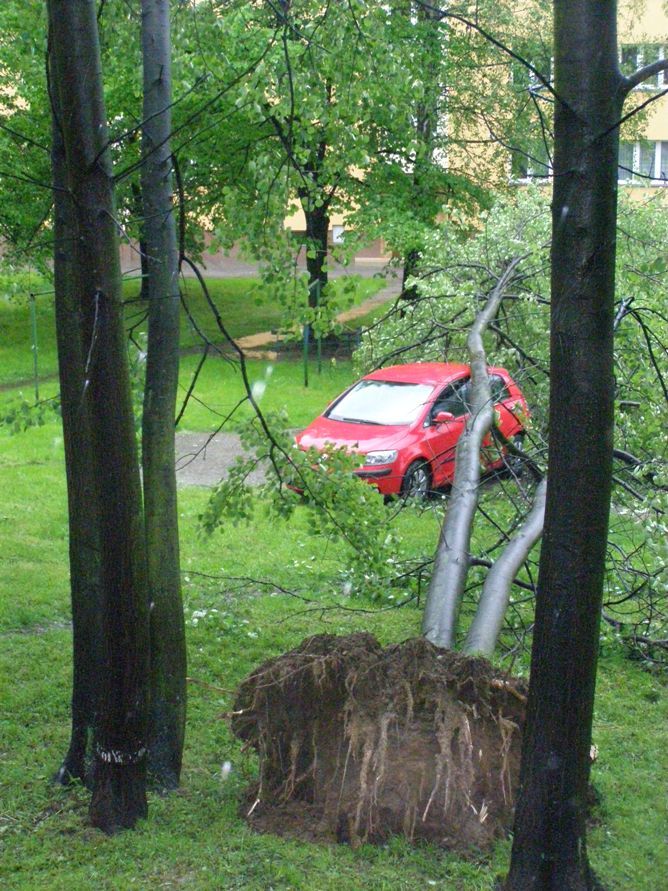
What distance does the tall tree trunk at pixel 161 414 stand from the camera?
559 cm

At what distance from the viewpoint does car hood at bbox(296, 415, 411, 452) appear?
13.1 m

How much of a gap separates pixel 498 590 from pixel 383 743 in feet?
7.18

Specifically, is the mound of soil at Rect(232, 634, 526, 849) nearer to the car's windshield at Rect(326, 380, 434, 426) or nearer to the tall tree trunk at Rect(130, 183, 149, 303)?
the tall tree trunk at Rect(130, 183, 149, 303)

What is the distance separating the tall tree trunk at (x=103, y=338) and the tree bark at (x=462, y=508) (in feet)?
6.50

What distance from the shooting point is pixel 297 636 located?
338 inches

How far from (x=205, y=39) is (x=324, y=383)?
53.8 ft

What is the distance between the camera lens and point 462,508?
763cm

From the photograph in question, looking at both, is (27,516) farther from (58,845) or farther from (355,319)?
(355,319)

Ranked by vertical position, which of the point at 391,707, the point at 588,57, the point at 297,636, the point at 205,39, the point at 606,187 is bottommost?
the point at 297,636

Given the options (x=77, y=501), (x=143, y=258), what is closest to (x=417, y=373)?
(x=143, y=258)

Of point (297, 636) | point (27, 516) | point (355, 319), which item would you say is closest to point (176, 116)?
point (27, 516)

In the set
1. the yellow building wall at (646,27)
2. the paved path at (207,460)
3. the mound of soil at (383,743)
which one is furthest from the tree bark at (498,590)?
the yellow building wall at (646,27)

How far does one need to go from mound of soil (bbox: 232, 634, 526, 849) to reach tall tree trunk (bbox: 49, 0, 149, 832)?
2.54 feet

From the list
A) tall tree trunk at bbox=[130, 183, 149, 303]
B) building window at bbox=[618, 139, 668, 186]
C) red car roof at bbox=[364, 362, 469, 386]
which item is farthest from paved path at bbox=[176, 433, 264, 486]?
building window at bbox=[618, 139, 668, 186]
